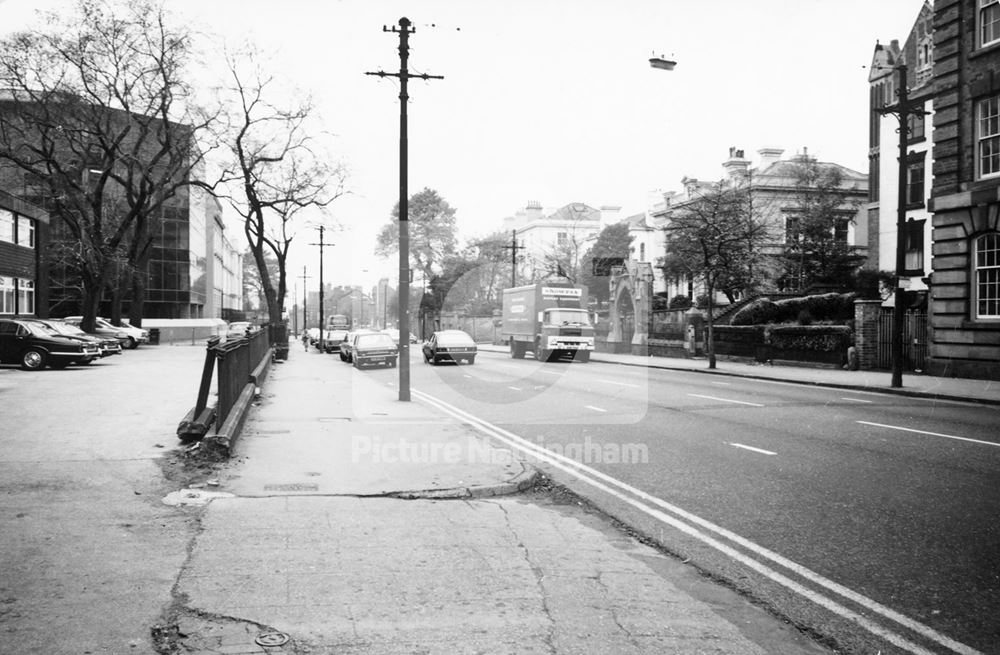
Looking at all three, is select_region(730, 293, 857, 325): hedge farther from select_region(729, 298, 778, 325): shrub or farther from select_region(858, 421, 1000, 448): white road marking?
select_region(858, 421, 1000, 448): white road marking

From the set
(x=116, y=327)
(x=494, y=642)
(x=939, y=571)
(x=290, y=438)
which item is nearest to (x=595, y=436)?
(x=290, y=438)

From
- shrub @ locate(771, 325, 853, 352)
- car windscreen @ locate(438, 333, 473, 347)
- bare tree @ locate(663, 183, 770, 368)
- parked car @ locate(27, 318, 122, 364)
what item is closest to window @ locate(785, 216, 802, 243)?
bare tree @ locate(663, 183, 770, 368)

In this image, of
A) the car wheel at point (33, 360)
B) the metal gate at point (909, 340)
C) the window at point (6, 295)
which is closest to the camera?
the car wheel at point (33, 360)

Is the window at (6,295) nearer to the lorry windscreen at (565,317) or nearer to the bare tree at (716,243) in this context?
the lorry windscreen at (565,317)

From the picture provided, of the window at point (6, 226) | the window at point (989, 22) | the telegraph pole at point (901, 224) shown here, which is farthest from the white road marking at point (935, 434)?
the window at point (6, 226)

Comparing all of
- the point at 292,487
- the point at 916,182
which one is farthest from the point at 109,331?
the point at 916,182

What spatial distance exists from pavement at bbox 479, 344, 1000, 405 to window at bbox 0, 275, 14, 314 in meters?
30.9

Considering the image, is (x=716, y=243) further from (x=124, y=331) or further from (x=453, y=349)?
(x=124, y=331)

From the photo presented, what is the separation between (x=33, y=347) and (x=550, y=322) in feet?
69.1

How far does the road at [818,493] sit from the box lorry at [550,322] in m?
18.4

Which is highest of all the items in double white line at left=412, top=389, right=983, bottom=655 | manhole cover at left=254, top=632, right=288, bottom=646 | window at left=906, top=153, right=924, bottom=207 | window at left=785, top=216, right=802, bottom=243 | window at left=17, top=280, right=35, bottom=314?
window at left=906, top=153, right=924, bottom=207

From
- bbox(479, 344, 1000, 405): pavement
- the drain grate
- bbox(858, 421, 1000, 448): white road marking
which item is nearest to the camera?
the drain grate

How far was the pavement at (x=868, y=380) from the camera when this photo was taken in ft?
60.4

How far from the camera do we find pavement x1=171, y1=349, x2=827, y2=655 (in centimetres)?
427
